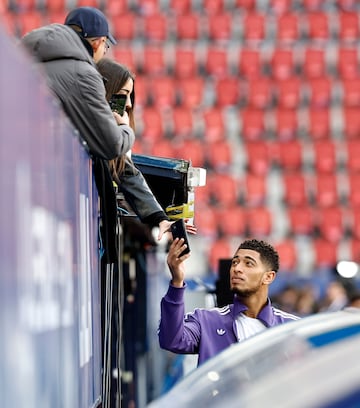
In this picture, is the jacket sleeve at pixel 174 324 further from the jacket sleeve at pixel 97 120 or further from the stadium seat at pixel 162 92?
the stadium seat at pixel 162 92

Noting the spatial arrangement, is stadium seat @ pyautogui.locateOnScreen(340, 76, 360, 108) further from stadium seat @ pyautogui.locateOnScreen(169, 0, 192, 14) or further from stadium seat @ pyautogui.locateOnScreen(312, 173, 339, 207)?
stadium seat @ pyautogui.locateOnScreen(169, 0, 192, 14)

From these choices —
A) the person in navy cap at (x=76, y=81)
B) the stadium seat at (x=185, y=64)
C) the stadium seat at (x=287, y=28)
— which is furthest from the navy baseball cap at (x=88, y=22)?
the stadium seat at (x=287, y=28)

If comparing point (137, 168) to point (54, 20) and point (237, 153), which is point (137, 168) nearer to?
point (237, 153)

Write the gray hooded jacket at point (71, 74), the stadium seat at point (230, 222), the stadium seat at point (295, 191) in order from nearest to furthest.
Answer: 1. the gray hooded jacket at point (71, 74)
2. the stadium seat at point (230, 222)
3. the stadium seat at point (295, 191)

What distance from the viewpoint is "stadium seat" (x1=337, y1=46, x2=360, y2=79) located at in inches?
894

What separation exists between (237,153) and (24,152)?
1841 centimetres

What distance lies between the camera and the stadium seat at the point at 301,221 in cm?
2105

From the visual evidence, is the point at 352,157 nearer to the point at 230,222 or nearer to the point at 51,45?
the point at 230,222

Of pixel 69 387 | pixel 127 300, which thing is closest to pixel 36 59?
pixel 69 387

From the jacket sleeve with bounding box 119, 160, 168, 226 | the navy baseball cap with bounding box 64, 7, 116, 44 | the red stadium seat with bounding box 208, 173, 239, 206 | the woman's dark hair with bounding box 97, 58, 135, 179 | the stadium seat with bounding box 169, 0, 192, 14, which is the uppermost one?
the stadium seat with bounding box 169, 0, 192, 14

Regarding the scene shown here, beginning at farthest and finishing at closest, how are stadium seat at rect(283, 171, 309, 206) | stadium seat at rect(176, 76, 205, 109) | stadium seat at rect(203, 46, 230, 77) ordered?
stadium seat at rect(203, 46, 230, 77), stadium seat at rect(176, 76, 205, 109), stadium seat at rect(283, 171, 309, 206)

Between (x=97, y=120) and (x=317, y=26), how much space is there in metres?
18.7

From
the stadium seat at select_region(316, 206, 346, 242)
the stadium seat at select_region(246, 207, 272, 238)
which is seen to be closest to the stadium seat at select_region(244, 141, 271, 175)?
the stadium seat at select_region(246, 207, 272, 238)

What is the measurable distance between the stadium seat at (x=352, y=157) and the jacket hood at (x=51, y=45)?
17380 millimetres
